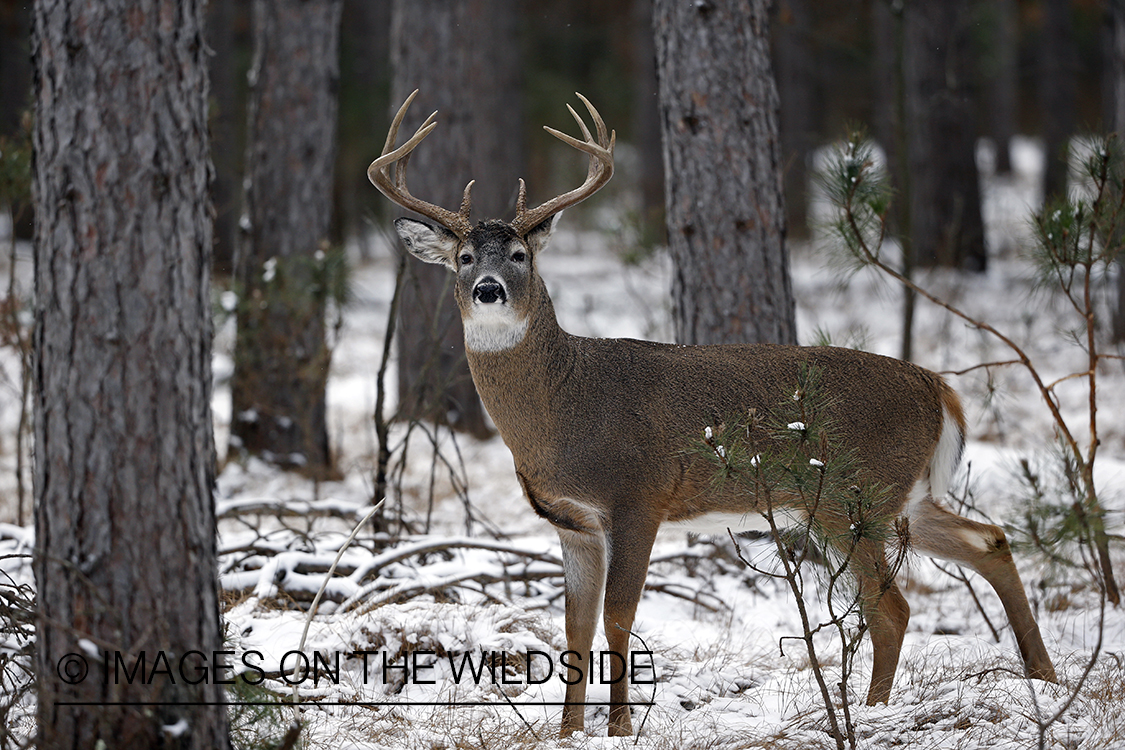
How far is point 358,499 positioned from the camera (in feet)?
25.0

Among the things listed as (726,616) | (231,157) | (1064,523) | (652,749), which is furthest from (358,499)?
(231,157)

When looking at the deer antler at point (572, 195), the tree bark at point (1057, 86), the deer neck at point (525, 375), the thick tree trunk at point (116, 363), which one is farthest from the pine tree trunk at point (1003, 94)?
the thick tree trunk at point (116, 363)

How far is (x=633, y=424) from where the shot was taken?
4066mm

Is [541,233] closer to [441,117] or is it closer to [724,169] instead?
[724,169]

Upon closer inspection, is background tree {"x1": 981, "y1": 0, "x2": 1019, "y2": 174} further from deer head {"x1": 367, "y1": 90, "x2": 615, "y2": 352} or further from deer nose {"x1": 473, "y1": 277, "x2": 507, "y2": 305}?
deer nose {"x1": 473, "y1": 277, "x2": 507, "y2": 305}

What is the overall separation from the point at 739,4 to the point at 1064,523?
3.62 metres

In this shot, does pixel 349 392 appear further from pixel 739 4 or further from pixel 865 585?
pixel 865 585

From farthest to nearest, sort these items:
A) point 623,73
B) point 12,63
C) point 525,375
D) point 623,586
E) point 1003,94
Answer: point 623,73 → point 1003,94 → point 12,63 → point 525,375 → point 623,586

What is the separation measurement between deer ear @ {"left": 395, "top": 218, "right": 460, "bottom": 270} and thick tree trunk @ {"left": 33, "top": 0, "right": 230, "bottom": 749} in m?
1.80

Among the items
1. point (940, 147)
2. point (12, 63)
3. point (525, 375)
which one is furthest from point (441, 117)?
point (12, 63)

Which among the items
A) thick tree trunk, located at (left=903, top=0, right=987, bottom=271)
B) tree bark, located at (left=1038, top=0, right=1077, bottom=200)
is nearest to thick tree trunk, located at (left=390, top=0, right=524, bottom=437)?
thick tree trunk, located at (left=903, top=0, right=987, bottom=271)

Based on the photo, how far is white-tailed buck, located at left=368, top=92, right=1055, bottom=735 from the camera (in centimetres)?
394

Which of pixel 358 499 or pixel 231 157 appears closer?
pixel 358 499

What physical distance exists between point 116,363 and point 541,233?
89.6 inches
